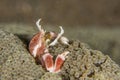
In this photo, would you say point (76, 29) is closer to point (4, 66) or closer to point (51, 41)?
point (51, 41)

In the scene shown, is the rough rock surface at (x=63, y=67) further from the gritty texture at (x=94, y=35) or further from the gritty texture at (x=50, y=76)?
the gritty texture at (x=94, y=35)

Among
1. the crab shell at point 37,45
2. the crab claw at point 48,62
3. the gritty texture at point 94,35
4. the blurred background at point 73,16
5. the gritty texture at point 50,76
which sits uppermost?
the blurred background at point 73,16

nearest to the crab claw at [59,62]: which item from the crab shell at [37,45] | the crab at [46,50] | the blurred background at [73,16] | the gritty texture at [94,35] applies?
the crab at [46,50]

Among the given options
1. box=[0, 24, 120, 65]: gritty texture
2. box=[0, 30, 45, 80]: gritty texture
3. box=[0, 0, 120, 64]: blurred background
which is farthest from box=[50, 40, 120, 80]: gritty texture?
box=[0, 0, 120, 64]: blurred background

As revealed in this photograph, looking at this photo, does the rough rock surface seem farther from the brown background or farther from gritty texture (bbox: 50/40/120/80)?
the brown background

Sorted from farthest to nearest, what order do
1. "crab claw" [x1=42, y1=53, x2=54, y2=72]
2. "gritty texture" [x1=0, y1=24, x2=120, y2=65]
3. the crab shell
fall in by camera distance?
"gritty texture" [x1=0, y1=24, x2=120, y2=65] < the crab shell < "crab claw" [x1=42, y1=53, x2=54, y2=72]
